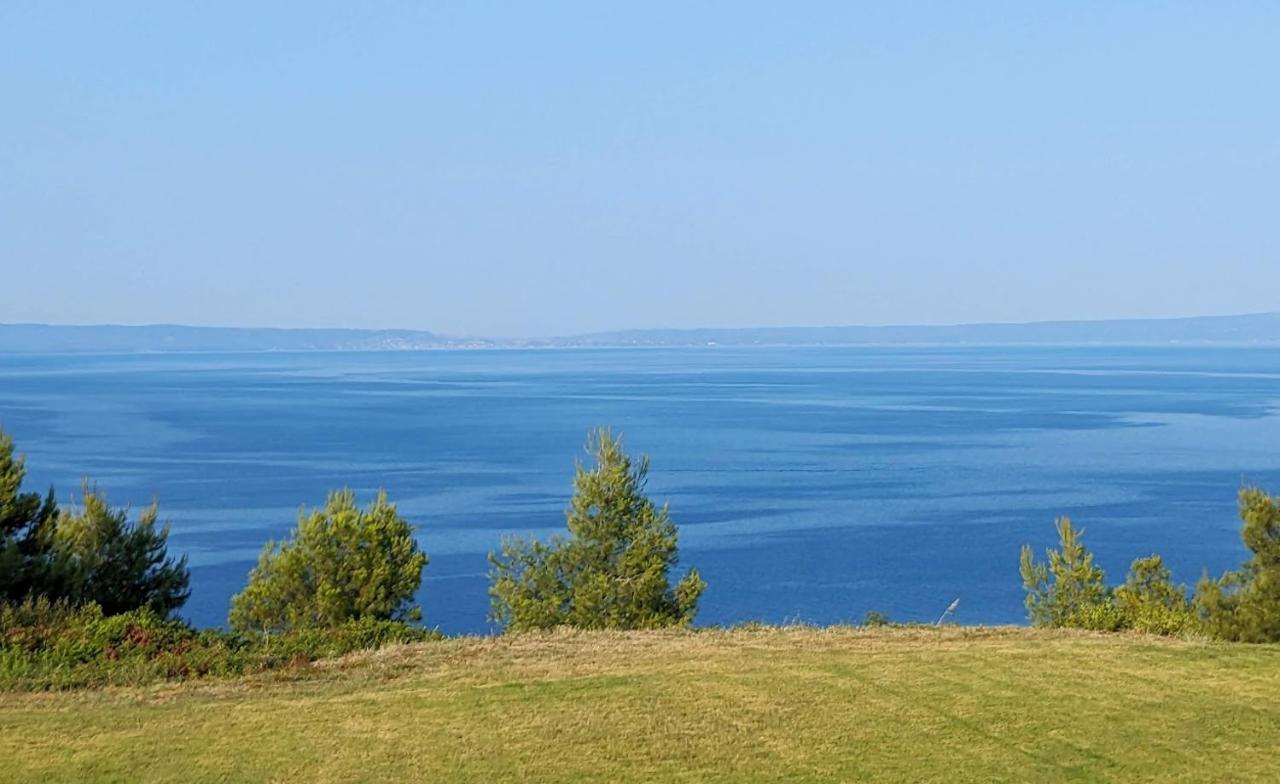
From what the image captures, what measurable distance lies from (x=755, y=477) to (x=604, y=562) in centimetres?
5123

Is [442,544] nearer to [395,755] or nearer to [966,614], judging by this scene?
[966,614]

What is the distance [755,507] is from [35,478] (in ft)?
128

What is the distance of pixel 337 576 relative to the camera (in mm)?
30312

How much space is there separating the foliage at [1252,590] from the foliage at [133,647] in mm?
10233

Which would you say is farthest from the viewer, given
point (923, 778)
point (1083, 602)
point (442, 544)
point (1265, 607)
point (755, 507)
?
point (755, 507)

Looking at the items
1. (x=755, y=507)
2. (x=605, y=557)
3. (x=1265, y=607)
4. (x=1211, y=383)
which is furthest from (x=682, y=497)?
(x=1211, y=383)

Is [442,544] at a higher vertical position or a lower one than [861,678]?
lower

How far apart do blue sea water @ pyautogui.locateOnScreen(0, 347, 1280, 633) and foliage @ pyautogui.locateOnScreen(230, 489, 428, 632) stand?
1016 cm

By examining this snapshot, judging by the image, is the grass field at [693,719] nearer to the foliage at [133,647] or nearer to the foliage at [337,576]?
the foliage at [133,647]

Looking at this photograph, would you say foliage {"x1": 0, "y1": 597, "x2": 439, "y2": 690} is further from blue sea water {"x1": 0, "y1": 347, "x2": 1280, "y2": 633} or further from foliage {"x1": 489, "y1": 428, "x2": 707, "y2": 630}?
foliage {"x1": 489, "y1": 428, "x2": 707, "y2": 630}

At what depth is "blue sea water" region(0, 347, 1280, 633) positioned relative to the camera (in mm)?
56312

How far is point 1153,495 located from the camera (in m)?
77.4

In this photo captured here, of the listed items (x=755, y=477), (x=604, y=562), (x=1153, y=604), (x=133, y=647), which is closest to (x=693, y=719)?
(x=133, y=647)

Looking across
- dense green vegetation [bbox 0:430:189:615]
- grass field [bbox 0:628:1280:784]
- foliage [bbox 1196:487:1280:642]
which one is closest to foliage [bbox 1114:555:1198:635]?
foliage [bbox 1196:487:1280:642]
